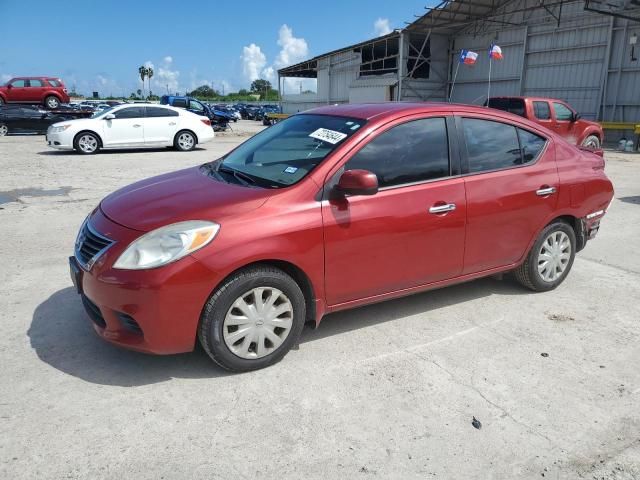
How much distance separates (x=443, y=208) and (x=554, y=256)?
1539 mm

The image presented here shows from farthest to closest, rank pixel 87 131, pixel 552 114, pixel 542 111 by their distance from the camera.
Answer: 1. pixel 87 131
2. pixel 552 114
3. pixel 542 111

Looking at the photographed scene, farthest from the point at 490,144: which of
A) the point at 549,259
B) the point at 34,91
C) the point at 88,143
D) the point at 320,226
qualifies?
the point at 34,91

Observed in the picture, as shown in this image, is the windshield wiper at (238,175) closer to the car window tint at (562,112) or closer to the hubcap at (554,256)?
the hubcap at (554,256)

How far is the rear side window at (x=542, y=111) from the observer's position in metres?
14.9

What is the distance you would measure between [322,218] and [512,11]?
2776 cm

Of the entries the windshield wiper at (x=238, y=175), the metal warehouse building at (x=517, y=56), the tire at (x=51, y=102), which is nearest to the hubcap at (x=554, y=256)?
the windshield wiper at (x=238, y=175)

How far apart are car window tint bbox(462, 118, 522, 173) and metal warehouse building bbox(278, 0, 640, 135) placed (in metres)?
20.3

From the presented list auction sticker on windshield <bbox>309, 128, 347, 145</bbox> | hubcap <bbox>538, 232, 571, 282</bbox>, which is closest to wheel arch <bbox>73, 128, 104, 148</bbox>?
auction sticker on windshield <bbox>309, 128, 347, 145</bbox>

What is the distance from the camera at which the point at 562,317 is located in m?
4.29

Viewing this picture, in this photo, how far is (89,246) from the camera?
3.36 metres

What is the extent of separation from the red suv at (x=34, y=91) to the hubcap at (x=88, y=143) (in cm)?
1302

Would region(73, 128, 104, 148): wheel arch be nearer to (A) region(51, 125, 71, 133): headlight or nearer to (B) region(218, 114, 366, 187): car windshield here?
(A) region(51, 125, 71, 133): headlight

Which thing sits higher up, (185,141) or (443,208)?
(443,208)

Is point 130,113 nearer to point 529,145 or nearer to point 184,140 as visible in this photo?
point 184,140
